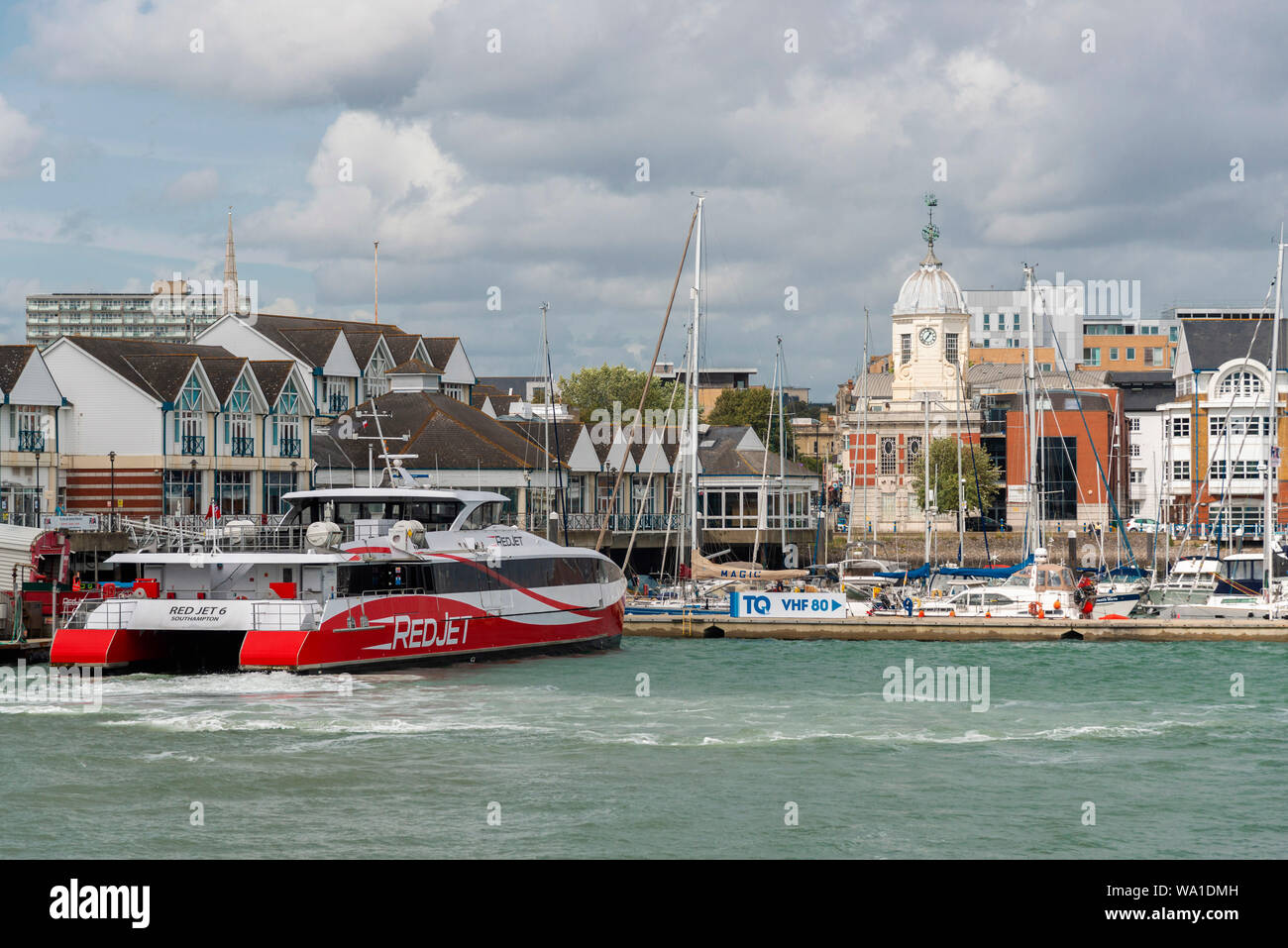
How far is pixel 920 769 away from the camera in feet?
95.9

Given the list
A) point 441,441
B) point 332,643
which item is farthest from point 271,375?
point 332,643

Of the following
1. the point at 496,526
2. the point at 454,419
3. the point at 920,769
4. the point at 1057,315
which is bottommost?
the point at 920,769

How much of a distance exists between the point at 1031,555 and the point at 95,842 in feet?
178

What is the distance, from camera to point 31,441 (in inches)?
2355

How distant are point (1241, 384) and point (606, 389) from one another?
49976 mm

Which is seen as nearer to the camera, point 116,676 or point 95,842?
point 95,842

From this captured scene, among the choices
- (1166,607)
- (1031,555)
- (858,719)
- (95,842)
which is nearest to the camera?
(95,842)

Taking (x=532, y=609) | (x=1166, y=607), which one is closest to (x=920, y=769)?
(x=532, y=609)

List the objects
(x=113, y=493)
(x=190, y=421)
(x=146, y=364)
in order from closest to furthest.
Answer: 1. (x=113, y=493)
2. (x=190, y=421)
3. (x=146, y=364)

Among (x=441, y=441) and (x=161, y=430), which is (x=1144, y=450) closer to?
(x=441, y=441)

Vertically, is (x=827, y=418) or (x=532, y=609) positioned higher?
(x=827, y=418)
